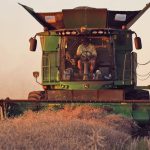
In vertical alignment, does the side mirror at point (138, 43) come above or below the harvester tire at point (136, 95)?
above

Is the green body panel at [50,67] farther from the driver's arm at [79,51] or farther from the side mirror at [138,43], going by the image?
the side mirror at [138,43]

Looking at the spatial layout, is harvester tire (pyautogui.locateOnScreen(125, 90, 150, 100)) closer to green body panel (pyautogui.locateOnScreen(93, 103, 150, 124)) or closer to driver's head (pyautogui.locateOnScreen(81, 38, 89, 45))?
driver's head (pyautogui.locateOnScreen(81, 38, 89, 45))

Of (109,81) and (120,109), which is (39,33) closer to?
(109,81)

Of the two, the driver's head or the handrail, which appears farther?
the handrail

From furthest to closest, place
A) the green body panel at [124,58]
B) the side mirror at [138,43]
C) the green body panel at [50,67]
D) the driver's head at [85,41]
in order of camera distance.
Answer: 1. the green body panel at [50,67]
2. the green body panel at [124,58]
3. the driver's head at [85,41]
4. the side mirror at [138,43]

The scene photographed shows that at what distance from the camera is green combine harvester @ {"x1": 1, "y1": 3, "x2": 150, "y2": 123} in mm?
16516

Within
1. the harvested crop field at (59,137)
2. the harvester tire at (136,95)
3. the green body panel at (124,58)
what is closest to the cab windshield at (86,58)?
the green body panel at (124,58)

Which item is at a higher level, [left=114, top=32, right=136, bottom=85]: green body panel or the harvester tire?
[left=114, top=32, right=136, bottom=85]: green body panel

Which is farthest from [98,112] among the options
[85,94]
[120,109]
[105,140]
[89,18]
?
[105,140]

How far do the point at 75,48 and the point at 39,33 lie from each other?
115 centimetres

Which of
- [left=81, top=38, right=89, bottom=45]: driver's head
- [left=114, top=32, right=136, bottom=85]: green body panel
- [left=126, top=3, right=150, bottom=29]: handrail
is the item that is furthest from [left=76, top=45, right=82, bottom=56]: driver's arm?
[left=126, top=3, right=150, bottom=29]: handrail

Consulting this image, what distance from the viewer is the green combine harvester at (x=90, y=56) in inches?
650

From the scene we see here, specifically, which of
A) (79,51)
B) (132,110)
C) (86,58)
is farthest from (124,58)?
(132,110)

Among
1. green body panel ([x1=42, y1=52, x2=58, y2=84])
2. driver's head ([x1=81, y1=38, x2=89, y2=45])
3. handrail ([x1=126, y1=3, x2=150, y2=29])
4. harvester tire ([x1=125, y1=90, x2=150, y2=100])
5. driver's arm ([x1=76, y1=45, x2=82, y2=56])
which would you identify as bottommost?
harvester tire ([x1=125, y1=90, x2=150, y2=100])
